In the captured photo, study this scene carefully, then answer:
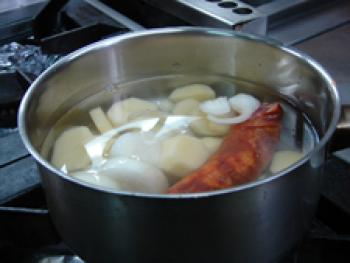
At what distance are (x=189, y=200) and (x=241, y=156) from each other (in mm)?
140

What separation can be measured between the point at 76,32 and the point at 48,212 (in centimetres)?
35

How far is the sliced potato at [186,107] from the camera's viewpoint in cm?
59

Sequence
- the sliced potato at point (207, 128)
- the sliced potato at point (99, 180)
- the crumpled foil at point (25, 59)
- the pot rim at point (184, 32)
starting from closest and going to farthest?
the pot rim at point (184, 32)
the sliced potato at point (99, 180)
the sliced potato at point (207, 128)
the crumpled foil at point (25, 59)

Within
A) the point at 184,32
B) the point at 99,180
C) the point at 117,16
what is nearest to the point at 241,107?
the point at 184,32

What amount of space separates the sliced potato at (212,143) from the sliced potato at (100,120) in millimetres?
113

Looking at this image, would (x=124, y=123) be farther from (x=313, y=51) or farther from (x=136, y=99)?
(x=313, y=51)

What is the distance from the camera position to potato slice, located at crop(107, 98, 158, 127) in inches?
23.2

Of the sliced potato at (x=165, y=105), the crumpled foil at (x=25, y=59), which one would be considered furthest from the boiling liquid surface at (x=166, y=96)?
the crumpled foil at (x=25, y=59)

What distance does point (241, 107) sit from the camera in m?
0.59

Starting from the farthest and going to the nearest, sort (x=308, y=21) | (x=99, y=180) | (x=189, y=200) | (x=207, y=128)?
1. (x=308, y=21)
2. (x=207, y=128)
3. (x=99, y=180)
4. (x=189, y=200)

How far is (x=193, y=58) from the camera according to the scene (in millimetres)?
629

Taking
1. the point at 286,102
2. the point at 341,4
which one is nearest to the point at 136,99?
the point at 286,102

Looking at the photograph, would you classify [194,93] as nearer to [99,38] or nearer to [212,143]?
[212,143]

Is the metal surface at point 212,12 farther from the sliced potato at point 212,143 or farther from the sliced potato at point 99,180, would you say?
the sliced potato at point 99,180
